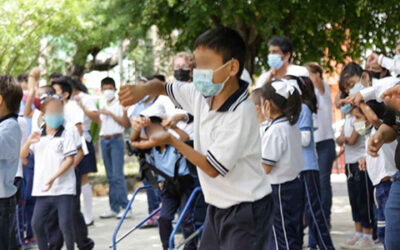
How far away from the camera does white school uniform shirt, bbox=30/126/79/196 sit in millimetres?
7219

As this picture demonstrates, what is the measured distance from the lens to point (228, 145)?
4.18 metres

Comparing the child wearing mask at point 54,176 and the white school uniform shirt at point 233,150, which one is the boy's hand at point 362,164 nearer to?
the child wearing mask at point 54,176

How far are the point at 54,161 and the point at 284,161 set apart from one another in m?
2.29

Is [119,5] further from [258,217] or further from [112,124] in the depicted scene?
[258,217]

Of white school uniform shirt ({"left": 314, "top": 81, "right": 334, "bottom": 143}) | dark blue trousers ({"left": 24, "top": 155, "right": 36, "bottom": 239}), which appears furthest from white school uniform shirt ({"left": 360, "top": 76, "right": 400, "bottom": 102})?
dark blue trousers ({"left": 24, "top": 155, "right": 36, "bottom": 239})

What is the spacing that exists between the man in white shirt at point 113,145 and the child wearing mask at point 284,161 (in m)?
4.95

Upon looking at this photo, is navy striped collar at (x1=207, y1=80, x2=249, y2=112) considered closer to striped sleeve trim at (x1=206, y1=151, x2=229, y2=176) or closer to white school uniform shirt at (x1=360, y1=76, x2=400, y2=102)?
striped sleeve trim at (x1=206, y1=151, x2=229, y2=176)

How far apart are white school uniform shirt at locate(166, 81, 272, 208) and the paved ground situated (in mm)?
4327

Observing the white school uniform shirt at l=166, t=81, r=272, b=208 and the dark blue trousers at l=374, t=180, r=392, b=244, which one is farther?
the dark blue trousers at l=374, t=180, r=392, b=244

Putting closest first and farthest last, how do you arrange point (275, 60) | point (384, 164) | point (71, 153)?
point (384, 164) < point (71, 153) < point (275, 60)

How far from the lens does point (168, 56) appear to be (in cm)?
1568

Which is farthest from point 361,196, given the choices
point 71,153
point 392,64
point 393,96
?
point 393,96

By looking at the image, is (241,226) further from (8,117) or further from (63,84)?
(63,84)

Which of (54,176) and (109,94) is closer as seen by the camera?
(54,176)
